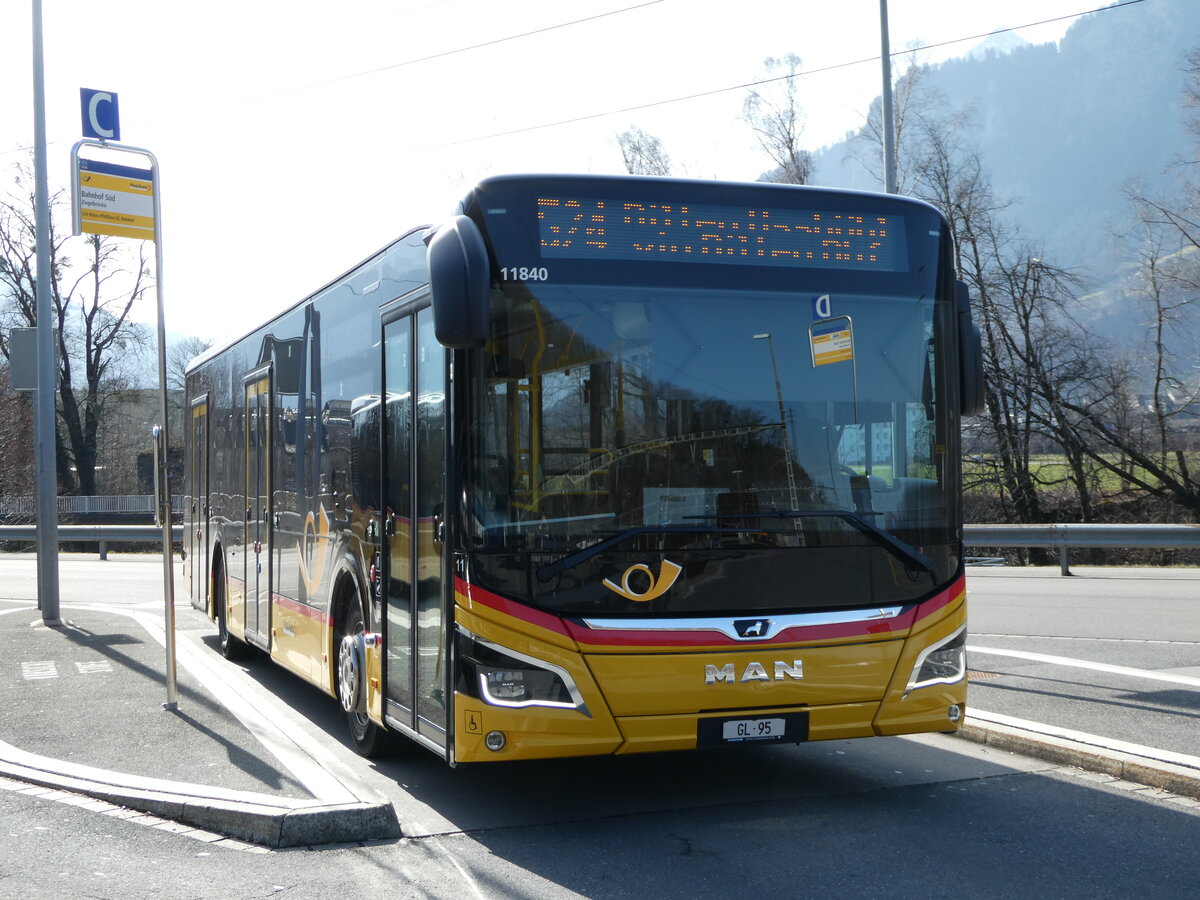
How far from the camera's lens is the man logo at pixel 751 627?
19.4 ft

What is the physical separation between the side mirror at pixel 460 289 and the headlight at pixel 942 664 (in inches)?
103

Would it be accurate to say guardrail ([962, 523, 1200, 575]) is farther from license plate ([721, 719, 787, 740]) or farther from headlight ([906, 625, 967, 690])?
license plate ([721, 719, 787, 740])

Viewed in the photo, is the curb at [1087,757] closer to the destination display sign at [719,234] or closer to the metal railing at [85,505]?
the destination display sign at [719,234]

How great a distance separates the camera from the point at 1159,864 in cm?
529

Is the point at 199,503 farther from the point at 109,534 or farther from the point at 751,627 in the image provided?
the point at 109,534

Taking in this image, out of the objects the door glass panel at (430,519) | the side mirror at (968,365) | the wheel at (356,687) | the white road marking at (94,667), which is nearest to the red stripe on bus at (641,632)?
the door glass panel at (430,519)

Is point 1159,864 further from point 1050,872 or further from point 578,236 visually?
point 578,236

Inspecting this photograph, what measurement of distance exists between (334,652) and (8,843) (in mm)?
2559

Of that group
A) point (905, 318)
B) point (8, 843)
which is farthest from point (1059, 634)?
point (8, 843)

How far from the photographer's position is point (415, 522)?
6.52 m

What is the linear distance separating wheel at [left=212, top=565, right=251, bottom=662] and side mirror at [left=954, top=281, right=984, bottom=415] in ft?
26.0

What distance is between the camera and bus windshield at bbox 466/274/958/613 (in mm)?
5773

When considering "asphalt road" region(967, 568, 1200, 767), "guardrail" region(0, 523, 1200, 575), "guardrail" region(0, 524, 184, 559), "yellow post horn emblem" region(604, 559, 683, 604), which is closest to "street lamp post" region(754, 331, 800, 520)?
"yellow post horn emblem" region(604, 559, 683, 604)

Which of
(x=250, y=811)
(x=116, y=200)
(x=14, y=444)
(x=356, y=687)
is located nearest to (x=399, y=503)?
(x=356, y=687)
